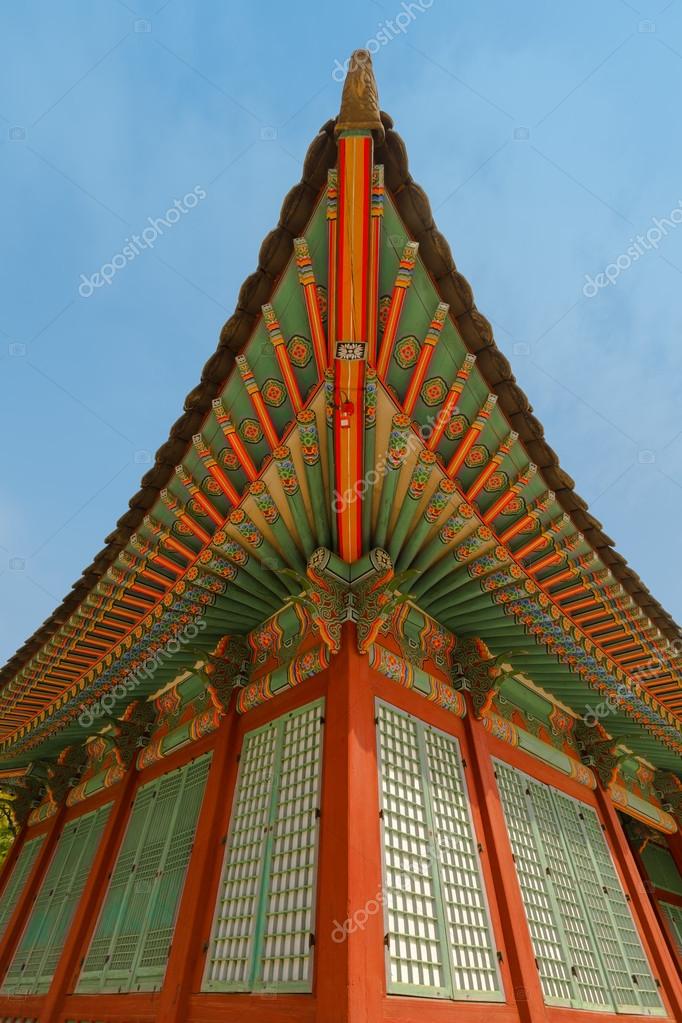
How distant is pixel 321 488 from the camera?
185 inches

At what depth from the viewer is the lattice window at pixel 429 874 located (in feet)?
12.6

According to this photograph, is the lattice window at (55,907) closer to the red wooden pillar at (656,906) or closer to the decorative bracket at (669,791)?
the red wooden pillar at (656,906)

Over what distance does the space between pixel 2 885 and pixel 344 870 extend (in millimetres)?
8613

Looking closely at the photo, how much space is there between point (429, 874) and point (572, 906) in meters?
2.39

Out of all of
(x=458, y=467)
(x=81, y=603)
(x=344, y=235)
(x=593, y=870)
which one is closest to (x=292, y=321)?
(x=344, y=235)

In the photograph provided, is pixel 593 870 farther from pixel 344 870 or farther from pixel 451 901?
pixel 344 870

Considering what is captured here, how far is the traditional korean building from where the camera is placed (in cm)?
369

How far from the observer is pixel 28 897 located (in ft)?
26.1

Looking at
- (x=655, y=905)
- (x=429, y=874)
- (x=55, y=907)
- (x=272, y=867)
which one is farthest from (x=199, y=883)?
(x=655, y=905)

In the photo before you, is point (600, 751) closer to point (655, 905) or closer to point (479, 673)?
point (479, 673)

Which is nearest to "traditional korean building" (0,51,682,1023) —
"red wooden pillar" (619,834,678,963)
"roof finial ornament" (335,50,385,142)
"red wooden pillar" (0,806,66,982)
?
"roof finial ornament" (335,50,385,142)

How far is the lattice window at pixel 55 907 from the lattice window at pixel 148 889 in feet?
3.18

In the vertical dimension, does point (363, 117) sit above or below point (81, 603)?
below

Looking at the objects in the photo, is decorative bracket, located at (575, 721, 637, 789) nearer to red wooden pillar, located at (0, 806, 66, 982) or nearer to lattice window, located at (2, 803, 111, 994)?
lattice window, located at (2, 803, 111, 994)
